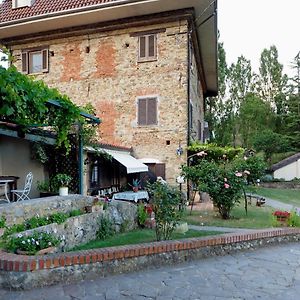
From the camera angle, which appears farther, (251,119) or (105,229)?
(251,119)

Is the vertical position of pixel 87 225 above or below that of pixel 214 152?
below

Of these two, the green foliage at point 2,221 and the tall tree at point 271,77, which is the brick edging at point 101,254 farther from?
the tall tree at point 271,77

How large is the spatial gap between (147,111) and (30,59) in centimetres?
846

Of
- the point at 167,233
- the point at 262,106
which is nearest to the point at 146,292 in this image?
the point at 167,233

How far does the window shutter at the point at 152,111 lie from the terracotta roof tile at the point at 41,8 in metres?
5.58

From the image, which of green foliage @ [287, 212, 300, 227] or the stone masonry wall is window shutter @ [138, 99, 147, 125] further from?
green foliage @ [287, 212, 300, 227]

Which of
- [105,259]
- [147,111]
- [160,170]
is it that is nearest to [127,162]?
[160,170]

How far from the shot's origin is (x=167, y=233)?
7102 mm

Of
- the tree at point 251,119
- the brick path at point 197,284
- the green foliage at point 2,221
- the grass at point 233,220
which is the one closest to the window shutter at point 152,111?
the grass at point 233,220

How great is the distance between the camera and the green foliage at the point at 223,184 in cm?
1093

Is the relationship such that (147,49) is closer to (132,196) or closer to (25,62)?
(25,62)

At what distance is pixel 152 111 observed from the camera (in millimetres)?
18062

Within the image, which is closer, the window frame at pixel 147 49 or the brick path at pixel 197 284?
the brick path at pixel 197 284

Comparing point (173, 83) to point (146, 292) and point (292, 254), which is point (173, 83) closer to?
point (292, 254)
